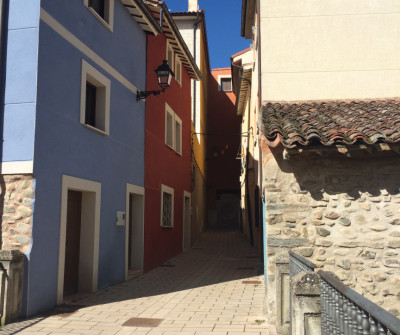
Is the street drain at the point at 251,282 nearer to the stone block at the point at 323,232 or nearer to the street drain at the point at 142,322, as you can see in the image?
the stone block at the point at 323,232

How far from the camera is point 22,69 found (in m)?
6.73

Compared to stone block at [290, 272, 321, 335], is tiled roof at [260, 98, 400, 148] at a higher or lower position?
higher

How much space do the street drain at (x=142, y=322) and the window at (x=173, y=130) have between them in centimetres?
794

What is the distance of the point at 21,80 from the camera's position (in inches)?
264

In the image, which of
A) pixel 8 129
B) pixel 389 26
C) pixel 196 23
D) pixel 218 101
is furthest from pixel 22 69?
pixel 218 101

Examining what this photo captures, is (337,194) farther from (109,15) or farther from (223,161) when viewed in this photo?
(223,161)

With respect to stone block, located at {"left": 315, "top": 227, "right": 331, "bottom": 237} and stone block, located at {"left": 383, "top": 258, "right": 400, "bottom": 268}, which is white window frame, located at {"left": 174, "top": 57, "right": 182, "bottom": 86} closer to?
stone block, located at {"left": 315, "top": 227, "right": 331, "bottom": 237}

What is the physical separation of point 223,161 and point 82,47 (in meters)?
20.4

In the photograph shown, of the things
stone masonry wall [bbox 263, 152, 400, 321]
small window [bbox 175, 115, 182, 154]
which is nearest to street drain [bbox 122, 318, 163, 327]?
stone masonry wall [bbox 263, 152, 400, 321]

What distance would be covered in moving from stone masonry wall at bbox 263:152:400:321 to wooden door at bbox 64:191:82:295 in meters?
3.64

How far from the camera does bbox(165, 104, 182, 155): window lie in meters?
14.2

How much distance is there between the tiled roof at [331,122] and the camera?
636 centimetres

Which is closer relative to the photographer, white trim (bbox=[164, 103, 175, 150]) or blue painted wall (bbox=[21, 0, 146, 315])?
blue painted wall (bbox=[21, 0, 146, 315])

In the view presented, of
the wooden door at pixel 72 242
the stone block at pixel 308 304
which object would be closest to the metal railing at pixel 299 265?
the stone block at pixel 308 304
